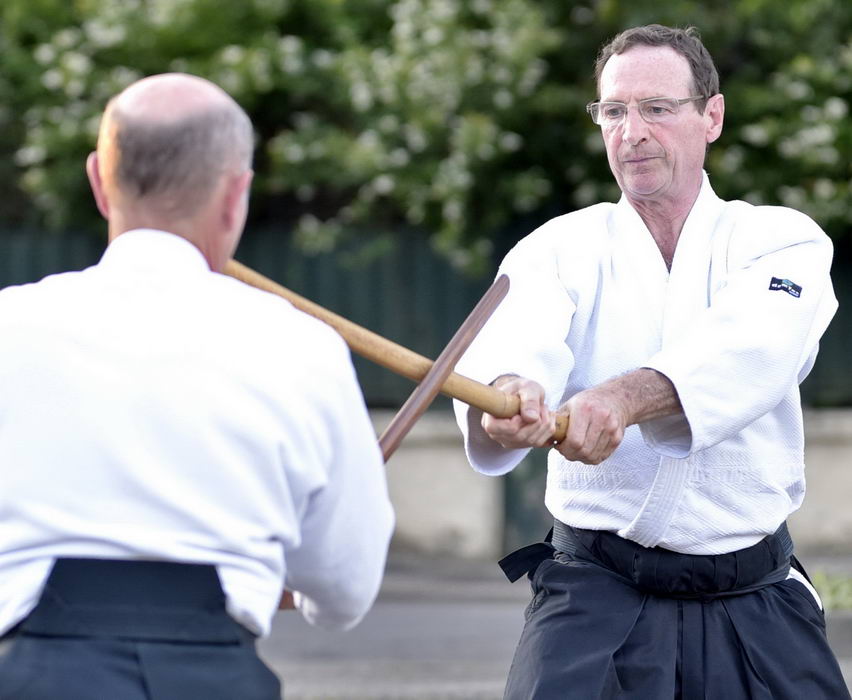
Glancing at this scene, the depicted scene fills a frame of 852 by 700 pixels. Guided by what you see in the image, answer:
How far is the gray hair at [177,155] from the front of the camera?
7.63ft

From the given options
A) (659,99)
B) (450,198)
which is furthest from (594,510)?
(450,198)

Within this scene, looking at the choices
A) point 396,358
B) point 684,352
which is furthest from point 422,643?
point 396,358

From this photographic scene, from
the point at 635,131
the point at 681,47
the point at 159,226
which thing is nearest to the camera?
the point at 159,226

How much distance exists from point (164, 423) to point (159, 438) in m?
0.02

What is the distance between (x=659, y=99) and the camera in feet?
11.6

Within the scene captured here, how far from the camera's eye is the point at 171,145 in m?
2.32

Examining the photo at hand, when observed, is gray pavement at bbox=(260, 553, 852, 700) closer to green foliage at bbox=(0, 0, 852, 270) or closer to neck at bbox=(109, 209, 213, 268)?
green foliage at bbox=(0, 0, 852, 270)

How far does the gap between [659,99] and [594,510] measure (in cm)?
91

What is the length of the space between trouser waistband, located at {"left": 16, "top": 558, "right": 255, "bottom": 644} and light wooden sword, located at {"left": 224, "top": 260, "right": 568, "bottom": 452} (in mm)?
594

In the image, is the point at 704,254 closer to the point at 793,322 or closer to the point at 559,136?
the point at 793,322

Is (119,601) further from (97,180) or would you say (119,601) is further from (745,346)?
(745,346)

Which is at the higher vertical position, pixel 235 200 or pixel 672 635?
pixel 235 200

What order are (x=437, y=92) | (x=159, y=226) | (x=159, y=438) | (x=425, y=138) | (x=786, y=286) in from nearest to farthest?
(x=159, y=438) → (x=159, y=226) → (x=786, y=286) → (x=437, y=92) → (x=425, y=138)

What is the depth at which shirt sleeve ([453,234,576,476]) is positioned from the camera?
336 centimetres
